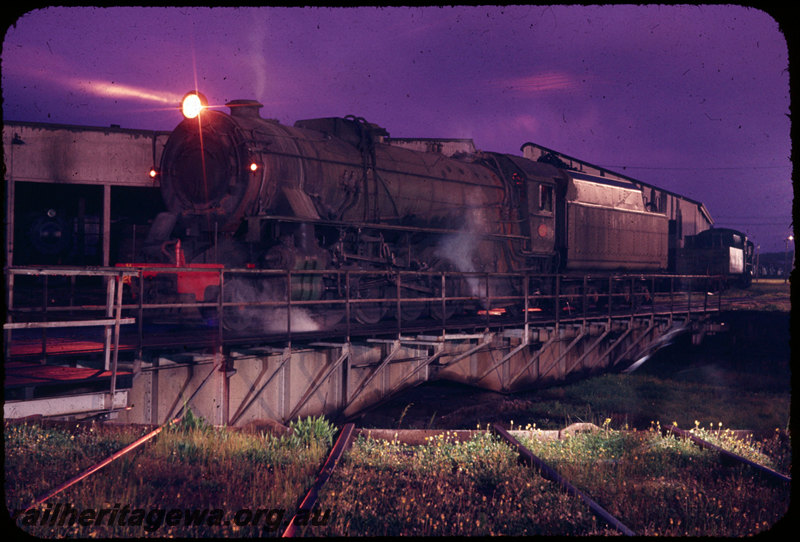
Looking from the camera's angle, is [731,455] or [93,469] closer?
[93,469]

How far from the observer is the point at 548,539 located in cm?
421

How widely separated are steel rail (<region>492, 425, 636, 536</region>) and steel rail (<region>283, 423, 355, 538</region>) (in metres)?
1.81

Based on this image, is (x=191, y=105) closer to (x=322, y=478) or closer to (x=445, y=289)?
(x=445, y=289)

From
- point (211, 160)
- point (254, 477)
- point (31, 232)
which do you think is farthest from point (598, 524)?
point (31, 232)

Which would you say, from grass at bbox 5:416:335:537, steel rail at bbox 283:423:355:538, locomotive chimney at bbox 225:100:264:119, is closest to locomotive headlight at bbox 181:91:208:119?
locomotive chimney at bbox 225:100:264:119

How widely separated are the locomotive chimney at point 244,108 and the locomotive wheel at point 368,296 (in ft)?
10.5

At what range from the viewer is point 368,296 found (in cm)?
1137

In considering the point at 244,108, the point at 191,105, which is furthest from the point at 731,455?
the point at 191,105

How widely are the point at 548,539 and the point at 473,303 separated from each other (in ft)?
31.6

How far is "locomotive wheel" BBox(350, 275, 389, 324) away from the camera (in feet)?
35.2

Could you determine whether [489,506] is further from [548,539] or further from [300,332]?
[300,332]

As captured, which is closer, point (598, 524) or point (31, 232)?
point (598, 524)

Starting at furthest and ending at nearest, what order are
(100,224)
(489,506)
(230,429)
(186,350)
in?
(100,224) < (186,350) < (230,429) < (489,506)

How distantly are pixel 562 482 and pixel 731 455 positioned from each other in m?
2.42
